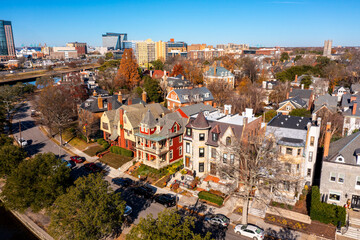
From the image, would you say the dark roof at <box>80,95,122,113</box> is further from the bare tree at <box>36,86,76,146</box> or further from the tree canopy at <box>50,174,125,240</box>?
the tree canopy at <box>50,174,125,240</box>

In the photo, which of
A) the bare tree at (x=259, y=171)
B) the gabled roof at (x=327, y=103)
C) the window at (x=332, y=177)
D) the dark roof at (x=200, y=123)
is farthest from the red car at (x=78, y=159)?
the gabled roof at (x=327, y=103)

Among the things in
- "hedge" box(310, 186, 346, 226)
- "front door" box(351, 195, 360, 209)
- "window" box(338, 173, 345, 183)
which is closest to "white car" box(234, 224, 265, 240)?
"hedge" box(310, 186, 346, 226)

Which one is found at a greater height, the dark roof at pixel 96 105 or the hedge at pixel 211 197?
the dark roof at pixel 96 105

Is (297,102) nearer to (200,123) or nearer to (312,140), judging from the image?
(312,140)

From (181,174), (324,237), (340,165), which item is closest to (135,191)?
(181,174)

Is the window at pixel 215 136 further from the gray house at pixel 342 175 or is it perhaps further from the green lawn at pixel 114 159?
the green lawn at pixel 114 159
